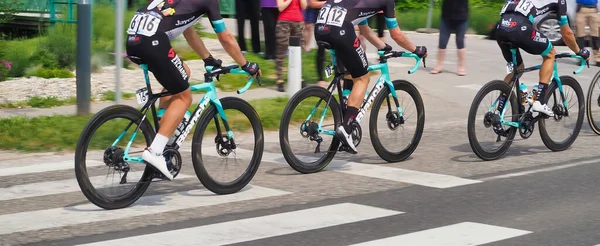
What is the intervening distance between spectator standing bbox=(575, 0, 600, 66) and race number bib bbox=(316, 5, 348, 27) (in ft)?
33.2

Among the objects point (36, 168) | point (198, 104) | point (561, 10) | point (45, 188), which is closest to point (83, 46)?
point (36, 168)

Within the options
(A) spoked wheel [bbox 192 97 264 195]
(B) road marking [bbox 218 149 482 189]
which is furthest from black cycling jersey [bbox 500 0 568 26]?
(A) spoked wheel [bbox 192 97 264 195]

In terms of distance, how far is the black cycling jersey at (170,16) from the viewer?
7336mm

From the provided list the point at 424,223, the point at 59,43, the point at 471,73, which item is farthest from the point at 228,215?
the point at 471,73

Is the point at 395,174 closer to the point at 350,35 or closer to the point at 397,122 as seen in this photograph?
the point at 397,122

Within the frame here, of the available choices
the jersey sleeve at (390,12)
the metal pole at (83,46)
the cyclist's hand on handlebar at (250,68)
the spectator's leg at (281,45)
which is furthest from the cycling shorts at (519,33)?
the spectator's leg at (281,45)

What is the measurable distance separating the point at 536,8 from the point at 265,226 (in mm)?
4137

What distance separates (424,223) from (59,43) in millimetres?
10063

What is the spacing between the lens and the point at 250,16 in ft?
54.0

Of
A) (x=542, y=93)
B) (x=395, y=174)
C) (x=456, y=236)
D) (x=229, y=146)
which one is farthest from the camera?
(x=542, y=93)

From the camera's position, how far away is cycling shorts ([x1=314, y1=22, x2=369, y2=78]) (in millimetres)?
8789

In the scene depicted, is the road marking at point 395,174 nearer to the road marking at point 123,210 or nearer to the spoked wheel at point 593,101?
the road marking at point 123,210

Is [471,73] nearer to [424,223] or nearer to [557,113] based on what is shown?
[557,113]

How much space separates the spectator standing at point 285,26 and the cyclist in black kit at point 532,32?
4642 mm
